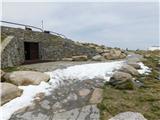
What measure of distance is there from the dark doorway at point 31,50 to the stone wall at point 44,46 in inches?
9.4

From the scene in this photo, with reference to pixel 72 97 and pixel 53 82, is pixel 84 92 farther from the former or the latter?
pixel 53 82

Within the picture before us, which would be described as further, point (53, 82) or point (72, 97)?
point (53, 82)

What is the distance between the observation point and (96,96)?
841 centimetres

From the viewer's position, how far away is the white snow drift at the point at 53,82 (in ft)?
25.2

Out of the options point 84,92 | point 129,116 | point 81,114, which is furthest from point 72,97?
point 129,116

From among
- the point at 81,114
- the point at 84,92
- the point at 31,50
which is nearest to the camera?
the point at 81,114

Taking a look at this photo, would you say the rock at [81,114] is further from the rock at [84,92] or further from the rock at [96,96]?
the rock at [84,92]

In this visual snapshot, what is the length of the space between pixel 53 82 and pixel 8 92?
1.97 meters

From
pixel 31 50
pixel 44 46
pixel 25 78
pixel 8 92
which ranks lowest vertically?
pixel 8 92

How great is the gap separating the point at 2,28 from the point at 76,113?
32.1 feet

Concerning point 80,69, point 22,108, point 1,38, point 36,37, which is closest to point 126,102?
point 22,108

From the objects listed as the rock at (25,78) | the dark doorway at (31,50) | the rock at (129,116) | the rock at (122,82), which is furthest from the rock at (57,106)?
the dark doorway at (31,50)

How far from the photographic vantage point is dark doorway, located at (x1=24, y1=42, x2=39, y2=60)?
56.6 feet

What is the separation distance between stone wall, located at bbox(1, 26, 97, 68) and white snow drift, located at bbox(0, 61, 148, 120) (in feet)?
13.2
